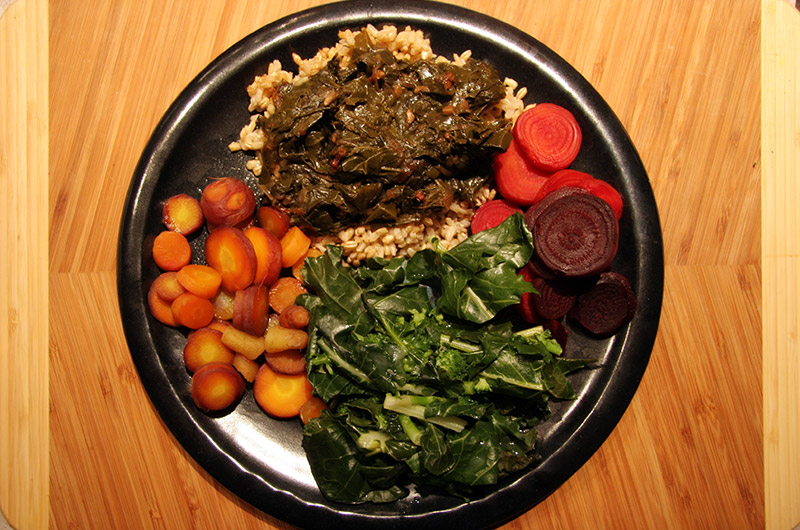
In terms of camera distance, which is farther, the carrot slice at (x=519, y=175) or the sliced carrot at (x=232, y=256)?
the carrot slice at (x=519, y=175)

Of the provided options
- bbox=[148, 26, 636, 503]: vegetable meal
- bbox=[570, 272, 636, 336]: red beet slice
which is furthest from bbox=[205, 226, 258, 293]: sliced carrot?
bbox=[570, 272, 636, 336]: red beet slice

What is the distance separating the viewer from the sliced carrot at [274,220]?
2.60 meters

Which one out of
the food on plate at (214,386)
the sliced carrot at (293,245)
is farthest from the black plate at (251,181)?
the sliced carrot at (293,245)

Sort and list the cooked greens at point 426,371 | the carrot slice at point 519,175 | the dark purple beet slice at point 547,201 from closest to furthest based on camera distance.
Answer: the cooked greens at point 426,371 → the dark purple beet slice at point 547,201 → the carrot slice at point 519,175

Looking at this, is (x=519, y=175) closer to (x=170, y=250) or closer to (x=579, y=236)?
(x=579, y=236)

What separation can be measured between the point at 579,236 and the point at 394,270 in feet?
3.04

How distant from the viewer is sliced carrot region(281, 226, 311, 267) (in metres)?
2.64

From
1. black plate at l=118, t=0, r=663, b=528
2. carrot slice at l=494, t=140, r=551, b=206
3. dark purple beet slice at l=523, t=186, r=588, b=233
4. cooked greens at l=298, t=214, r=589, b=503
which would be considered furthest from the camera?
carrot slice at l=494, t=140, r=551, b=206

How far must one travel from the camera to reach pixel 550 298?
255cm

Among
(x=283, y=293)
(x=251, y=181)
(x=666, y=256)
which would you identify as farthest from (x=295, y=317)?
(x=666, y=256)

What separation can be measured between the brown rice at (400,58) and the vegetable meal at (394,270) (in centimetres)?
1

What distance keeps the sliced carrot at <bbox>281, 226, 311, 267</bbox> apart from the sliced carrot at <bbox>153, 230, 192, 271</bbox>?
533 millimetres

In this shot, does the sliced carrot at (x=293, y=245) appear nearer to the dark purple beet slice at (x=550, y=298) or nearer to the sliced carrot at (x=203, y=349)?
the sliced carrot at (x=203, y=349)

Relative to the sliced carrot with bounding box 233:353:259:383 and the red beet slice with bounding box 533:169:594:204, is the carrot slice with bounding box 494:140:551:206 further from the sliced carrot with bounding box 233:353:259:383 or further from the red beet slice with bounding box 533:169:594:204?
the sliced carrot with bounding box 233:353:259:383
